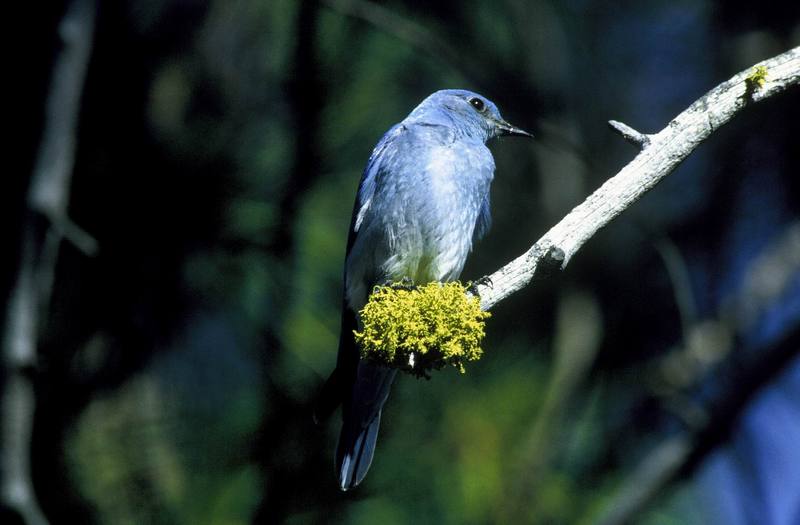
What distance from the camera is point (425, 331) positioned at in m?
2.31

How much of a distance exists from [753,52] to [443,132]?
199 cm

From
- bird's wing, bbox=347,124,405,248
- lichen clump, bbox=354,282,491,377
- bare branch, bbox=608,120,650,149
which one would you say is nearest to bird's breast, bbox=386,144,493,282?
bird's wing, bbox=347,124,405,248

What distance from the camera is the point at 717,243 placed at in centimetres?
447

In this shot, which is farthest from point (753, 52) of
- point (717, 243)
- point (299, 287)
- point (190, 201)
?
point (190, 201)

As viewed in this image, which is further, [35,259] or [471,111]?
[471,111]

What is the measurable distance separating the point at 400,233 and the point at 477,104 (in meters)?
0.87

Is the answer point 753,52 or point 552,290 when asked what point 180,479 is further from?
point 753,52

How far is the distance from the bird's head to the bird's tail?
104 centimetres

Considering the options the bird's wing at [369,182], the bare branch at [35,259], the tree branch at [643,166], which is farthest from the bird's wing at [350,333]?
the bare branch at [35,259]

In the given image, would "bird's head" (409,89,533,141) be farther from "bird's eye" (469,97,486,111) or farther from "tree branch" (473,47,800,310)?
"tree branch" (473,47,800,310)

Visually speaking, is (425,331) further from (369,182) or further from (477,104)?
(477,104)

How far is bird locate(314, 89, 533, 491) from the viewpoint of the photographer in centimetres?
309

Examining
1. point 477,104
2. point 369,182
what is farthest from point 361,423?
point 477,104

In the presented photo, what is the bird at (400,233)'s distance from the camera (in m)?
3.09
